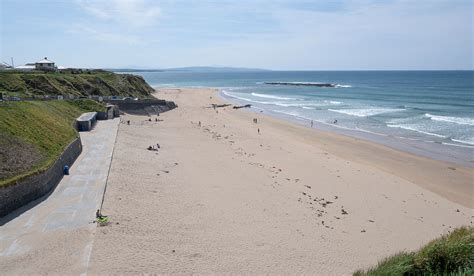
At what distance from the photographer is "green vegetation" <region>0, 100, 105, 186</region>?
13781mm

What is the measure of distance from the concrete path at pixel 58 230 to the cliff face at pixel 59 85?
801 inches

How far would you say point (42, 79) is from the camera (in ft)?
126

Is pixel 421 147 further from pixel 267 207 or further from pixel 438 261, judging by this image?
pixel 438 261

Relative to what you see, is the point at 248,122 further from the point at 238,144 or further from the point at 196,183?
the point at 196,183

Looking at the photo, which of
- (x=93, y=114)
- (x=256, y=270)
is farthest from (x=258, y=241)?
(x=93, y=114)

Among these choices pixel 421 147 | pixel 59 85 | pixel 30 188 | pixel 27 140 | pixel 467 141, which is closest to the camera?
pixel 30 188

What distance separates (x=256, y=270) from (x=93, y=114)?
915 inches

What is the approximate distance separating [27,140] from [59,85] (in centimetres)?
2609

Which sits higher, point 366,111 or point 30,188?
point 30,188

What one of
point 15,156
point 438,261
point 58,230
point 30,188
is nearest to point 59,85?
point 15,156

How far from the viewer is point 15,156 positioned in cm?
Result: 1438

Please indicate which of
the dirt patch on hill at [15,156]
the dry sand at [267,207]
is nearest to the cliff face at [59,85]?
the dry sand at [267,207]

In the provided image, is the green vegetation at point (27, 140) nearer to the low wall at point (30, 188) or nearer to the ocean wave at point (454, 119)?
the low wall at point (30, 188)

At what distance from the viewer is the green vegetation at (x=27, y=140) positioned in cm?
1378
